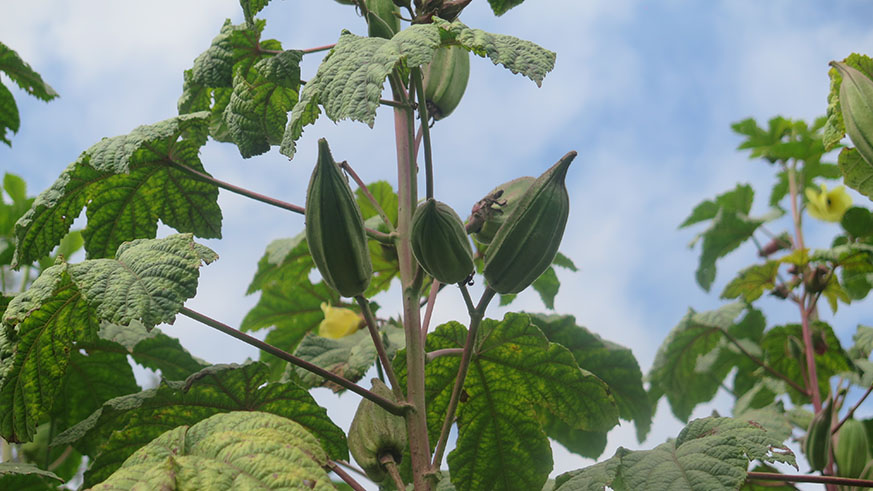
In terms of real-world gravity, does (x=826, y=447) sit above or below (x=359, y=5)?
below

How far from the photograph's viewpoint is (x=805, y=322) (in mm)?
2734

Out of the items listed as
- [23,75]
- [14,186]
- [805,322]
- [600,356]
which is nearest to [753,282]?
[805,322]

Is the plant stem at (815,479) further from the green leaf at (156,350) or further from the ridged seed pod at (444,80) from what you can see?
the green leaf at (156,350)

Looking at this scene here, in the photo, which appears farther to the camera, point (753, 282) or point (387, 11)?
point (753, 282)

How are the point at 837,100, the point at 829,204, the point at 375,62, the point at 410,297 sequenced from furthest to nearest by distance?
the point at 829,204 < the point at 837,100 < the point at 410,297 < the point at 375,62

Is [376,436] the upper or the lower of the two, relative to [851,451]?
lower

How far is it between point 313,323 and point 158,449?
1411 mm

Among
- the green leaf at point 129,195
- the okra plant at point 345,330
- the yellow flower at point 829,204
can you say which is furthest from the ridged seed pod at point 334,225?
the yellow flower at point 829,204

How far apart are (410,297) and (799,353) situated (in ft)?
6.35

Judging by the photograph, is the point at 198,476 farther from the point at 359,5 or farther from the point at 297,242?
the point at 297,242

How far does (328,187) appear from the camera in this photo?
1324 millimetres

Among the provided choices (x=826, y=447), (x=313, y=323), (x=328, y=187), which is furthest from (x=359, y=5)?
(x=826, y=447)

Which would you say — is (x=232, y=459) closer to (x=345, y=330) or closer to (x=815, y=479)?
(x=815, y=479)

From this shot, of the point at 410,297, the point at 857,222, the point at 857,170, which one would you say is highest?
the point at 857,222
